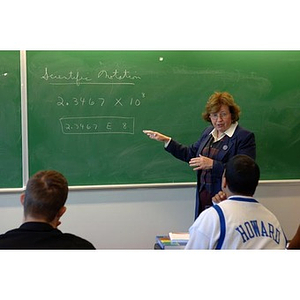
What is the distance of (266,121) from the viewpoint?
3.82 m

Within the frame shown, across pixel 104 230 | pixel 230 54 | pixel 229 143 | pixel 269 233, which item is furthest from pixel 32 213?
pixel 230 54

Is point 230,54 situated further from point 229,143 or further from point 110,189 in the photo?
point 110,189

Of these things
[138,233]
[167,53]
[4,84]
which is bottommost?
[138,233]

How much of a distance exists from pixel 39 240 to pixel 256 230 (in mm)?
831

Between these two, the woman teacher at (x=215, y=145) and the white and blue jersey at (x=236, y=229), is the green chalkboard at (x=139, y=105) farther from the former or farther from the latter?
the white and blue jersey at (x=236, y=229)

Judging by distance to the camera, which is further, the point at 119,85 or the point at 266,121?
the point at 266,121

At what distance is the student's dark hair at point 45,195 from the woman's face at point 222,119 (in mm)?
1551

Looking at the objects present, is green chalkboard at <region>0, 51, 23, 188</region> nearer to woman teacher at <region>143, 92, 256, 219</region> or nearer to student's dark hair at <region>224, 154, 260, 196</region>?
woman teacher at <region>143, 92, 256, 219</region>

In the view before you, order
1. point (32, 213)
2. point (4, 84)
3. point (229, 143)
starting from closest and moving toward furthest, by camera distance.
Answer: point (32, 213) < point (229, 143) < point (4, 84)

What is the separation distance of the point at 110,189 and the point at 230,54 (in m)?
1.45

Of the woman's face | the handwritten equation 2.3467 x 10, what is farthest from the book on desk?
the handwritten equation 2.3467 x 10

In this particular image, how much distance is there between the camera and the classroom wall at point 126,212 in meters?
3.65

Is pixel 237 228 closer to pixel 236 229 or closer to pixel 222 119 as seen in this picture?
pixel 236 229

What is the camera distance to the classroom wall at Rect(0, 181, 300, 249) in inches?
144
